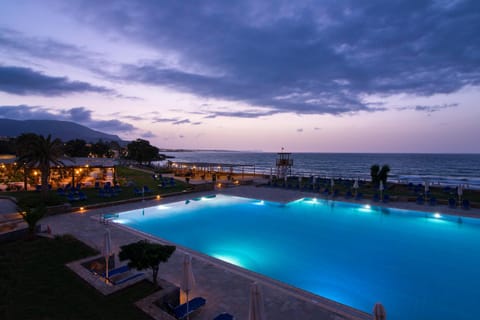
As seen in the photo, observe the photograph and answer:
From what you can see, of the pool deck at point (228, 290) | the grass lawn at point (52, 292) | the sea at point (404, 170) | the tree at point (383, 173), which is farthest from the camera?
the sea at point (404, 170)

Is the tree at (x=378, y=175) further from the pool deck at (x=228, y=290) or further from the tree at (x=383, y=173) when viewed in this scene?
the pool deck at (x=228, y=290)

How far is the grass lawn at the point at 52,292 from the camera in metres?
4.52

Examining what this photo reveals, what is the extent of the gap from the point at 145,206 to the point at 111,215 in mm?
2136

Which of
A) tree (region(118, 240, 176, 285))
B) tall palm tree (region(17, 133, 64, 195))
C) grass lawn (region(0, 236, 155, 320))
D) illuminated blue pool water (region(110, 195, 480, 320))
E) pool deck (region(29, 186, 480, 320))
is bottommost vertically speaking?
illuminated blue pool water (region(110, 195, 480, 320))

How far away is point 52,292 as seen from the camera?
521cm

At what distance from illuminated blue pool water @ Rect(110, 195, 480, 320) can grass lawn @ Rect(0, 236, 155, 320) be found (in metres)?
4.36

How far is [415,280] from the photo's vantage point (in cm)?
750

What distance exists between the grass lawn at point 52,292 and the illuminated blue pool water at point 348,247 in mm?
4360

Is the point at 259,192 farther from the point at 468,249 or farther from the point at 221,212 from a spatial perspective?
the point at 468,249

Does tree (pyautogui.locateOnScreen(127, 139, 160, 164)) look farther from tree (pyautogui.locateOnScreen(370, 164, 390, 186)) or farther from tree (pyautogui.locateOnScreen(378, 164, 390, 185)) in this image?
tree (pyautogui.locateOnScreen(378, 164, 390, 185))

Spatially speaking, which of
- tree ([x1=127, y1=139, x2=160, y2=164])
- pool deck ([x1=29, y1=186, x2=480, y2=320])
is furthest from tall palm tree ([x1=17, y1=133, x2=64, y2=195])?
tree ([x1=127, y1=139, x2=160, y2=164])

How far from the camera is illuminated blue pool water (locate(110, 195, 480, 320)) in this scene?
680cm

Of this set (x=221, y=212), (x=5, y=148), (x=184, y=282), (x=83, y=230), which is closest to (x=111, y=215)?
(x=83, y=230)

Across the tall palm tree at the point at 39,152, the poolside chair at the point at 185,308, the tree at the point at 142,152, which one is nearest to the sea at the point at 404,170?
the tree at the point at 142,152
